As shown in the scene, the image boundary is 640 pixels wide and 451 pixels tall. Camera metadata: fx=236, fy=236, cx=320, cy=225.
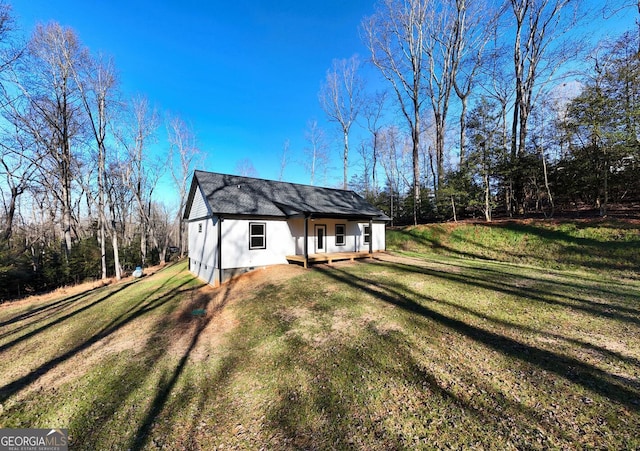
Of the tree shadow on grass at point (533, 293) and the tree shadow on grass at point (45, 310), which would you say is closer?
the tree shadow on grass at point (533, 293)

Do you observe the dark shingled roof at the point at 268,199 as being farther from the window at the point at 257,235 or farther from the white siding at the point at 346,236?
the white siding at the point at 346,236

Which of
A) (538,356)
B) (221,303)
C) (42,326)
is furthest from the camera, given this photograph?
(221,303)

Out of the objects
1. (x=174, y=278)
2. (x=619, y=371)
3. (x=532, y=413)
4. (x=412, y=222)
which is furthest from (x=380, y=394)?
(x=412, y=222)

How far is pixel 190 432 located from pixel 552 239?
1520 centimetres

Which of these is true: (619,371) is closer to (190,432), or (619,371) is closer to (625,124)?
(190,432)

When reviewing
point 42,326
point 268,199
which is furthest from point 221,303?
point 268,199

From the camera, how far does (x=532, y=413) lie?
2.72 meters

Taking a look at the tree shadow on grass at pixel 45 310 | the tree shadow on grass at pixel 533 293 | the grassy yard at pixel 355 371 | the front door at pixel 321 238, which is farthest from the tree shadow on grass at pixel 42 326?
the tree shadow on grass at pixel 533 293

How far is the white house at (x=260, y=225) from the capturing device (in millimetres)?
10195

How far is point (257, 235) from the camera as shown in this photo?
10867 millimetres

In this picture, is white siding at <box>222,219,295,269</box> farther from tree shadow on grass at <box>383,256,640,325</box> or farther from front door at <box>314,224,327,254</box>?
tree shadow on grass at <box>383,256,640,325</box>

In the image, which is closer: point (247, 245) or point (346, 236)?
point (247, 245)

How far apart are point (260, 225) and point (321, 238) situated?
3488mm

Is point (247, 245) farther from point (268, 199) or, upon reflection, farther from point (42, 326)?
point (42, 326)
